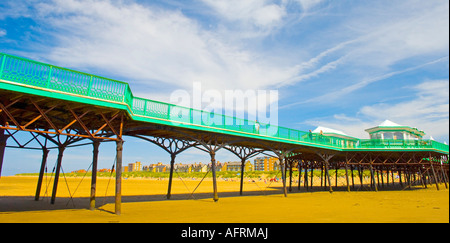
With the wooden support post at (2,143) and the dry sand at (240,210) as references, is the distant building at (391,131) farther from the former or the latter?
the wooden support post at (2,143)

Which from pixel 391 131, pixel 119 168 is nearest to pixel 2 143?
pixel 119 168

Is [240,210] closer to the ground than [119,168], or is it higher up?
closer to the ground

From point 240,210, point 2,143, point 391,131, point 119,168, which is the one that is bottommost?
point 240,210

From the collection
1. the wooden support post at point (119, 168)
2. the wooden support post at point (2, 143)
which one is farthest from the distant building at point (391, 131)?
the wooden support post at point (2, 143)

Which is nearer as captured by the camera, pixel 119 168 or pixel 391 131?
pixel 119 168

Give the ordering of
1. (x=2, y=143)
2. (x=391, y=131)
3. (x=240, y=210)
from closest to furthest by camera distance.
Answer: (x=240, y=210), (x=2, y=143), (x=391, y=131)

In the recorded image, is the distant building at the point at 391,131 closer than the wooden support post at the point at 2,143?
No

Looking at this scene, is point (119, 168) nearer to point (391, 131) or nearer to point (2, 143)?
point (2, 143)

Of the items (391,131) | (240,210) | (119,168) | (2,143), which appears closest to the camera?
(119,168)

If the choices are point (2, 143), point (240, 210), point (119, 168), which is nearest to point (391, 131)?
point (240, 210)

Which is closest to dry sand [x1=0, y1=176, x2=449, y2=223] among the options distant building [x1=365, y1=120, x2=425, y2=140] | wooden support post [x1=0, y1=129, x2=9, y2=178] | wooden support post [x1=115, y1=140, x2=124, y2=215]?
wooden support post [x1=115, y1=140, x2=124, y2=215]
